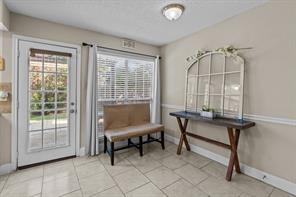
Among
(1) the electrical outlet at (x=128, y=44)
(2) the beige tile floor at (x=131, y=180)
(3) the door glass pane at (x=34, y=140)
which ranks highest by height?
(1) the electrical outlet at (x=128, y=44)

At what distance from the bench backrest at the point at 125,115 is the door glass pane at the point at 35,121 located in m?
1.08

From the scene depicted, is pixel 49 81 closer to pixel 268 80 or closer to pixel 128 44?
pixel 128 44

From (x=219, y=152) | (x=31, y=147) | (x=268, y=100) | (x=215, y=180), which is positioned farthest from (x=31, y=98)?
(x=268, y=100)

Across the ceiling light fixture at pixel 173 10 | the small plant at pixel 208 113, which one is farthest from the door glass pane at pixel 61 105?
the small plant at pixel 208 113

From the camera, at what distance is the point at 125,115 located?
3.19m

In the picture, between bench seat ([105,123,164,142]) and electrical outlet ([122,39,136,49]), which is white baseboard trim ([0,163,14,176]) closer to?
bench seat ([105,123,164,142])

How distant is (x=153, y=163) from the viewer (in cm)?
264

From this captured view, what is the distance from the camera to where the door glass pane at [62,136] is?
2.70 metres

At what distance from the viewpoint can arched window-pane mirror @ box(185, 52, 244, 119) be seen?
7.79 ft

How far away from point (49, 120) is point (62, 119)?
198mm

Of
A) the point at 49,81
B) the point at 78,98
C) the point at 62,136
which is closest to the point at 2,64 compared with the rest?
the point at 49,81

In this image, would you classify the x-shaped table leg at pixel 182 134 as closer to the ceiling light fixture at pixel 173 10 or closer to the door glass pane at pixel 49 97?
the ceiling light fixture at pixel 173 10

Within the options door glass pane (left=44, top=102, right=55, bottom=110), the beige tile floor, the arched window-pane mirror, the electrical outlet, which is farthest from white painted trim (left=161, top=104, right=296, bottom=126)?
door glass pane (left=44, top=102, right=55, bottom=110)

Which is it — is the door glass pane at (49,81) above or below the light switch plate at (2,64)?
below
